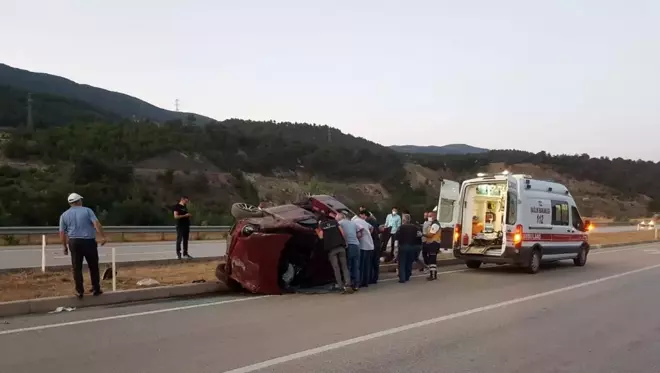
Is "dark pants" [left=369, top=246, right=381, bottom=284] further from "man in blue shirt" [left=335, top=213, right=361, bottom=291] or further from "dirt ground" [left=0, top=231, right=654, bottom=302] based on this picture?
"dirt ground" [left=0, top=231, right=654, bottom=302]

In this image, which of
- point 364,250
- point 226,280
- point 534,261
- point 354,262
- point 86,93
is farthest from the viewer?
point 86,93

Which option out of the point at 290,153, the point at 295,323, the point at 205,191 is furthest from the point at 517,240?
the point at 290,153

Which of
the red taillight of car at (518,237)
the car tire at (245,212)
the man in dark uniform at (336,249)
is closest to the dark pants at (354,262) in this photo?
the man in dark uniform at (336,249)

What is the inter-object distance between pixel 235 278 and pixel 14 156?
47458 millimetres

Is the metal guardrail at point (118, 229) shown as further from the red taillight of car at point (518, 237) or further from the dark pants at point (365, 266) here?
the red taillight of car at point (518, 237)

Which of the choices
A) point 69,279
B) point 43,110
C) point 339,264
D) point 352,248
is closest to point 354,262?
point 352,248

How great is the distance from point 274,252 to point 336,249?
1.38 m

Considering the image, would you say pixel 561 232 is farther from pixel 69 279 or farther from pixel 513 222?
pixel 69 279

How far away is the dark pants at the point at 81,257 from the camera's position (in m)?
10.7

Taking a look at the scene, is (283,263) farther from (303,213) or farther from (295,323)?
(295,323)

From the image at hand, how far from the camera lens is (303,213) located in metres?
13.7

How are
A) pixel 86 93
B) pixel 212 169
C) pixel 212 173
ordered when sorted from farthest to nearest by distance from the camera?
pixel 86 93
pixel 212 169
pixel 212 173

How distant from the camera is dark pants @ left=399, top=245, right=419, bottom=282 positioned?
15.4m

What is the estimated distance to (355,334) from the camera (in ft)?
28.9
